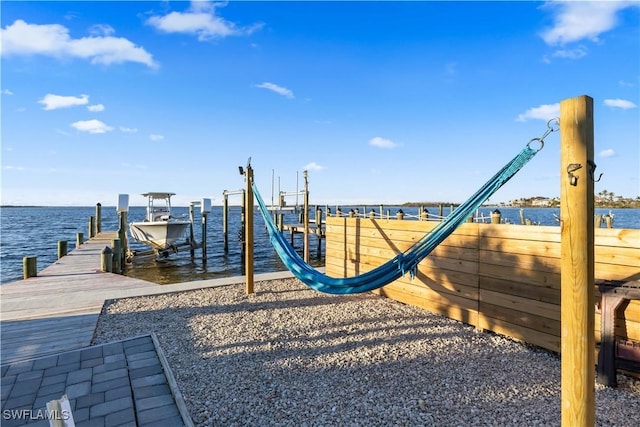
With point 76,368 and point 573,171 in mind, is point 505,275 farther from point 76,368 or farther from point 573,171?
point 76,368

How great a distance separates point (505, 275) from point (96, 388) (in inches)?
150

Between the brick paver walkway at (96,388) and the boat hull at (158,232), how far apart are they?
32.9ft

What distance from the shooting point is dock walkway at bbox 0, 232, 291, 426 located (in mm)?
2240

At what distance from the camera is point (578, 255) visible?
1395mm

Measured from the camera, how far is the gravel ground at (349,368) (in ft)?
7.36

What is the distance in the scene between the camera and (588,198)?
4.52 feet

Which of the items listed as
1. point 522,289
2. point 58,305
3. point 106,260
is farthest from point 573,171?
point 106,260

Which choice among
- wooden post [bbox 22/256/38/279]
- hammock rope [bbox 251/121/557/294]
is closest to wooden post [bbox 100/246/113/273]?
wooden post [bbox 22/256/38/279]

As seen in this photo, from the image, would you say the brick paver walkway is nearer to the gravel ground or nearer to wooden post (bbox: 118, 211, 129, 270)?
the gravel ground

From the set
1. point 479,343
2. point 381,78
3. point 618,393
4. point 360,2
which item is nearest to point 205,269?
point 381,78

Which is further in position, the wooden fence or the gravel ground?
the wooden fence

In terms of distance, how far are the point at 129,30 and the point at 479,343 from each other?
7693 mm

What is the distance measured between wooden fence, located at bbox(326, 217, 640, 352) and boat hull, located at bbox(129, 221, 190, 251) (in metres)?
9.89

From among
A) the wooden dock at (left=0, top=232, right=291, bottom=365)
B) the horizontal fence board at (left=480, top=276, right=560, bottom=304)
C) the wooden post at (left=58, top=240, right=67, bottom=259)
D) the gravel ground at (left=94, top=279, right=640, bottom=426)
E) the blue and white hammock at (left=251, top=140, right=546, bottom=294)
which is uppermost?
the blue and white hammock at (left=251, top=140, right=546, bottom=294)
